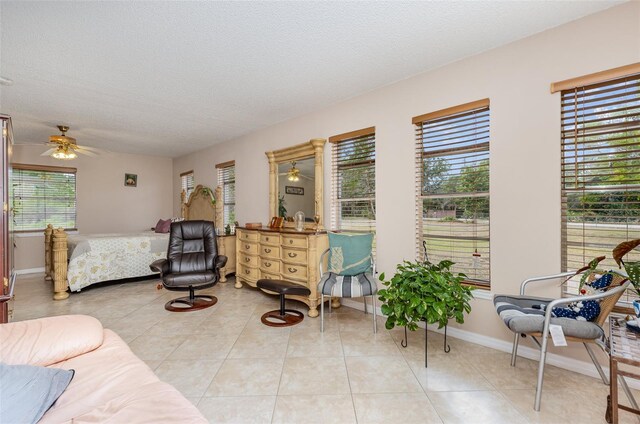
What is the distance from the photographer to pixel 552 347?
2129 millimetres

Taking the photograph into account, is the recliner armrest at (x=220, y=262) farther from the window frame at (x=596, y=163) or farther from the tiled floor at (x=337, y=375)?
the window frame at (x=596, y=163)

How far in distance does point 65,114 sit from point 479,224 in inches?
203

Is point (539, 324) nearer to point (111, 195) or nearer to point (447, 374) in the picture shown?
point (447, 374)

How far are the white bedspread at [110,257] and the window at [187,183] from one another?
1705 mm

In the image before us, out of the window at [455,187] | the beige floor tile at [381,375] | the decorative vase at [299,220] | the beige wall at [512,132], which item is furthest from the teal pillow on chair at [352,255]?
the beige floor tile at [381,375]

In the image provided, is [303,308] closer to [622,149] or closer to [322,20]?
[322,20]

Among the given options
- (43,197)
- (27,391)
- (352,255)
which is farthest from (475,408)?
(43,197)

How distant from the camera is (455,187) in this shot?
2.62m

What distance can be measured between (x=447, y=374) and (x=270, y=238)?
238 cm

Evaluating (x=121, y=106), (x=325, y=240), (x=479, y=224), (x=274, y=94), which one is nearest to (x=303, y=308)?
(x=325, y=240)

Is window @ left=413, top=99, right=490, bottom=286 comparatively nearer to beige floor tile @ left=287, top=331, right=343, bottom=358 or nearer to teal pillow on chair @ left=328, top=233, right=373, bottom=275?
teal pillow on chair @ left=328, top=233, right=373, bottom=275

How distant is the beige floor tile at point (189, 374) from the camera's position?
1.83 metres

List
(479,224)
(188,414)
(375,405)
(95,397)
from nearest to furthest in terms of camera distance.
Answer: (188,414) → (95,397) → (375,405) → (479,224)

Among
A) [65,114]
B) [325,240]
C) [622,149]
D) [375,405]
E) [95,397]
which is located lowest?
[375,405]
